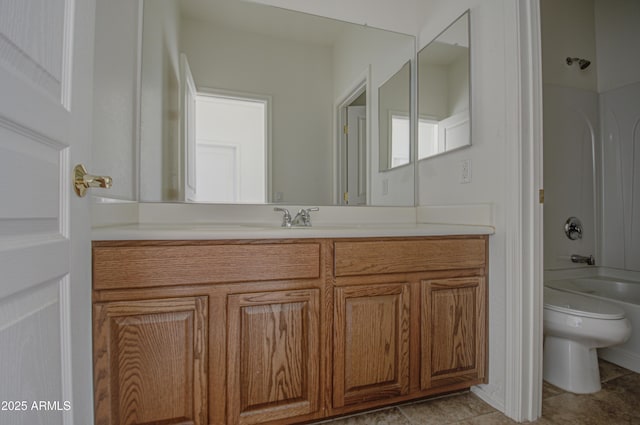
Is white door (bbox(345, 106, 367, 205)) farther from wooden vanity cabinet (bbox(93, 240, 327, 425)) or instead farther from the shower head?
the shower head

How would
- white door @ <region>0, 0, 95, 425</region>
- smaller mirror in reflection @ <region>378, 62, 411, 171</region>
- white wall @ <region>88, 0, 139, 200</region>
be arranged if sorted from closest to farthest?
white door @ <region>0, 0, 95, 425</region>, white wall @ <region>88, 0, 139, 200</region>, smaller mirror in reflection @ <region>378, 62, 411, 171</region>

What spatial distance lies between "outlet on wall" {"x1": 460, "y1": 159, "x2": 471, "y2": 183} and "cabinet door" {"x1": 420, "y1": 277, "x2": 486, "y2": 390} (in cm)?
49

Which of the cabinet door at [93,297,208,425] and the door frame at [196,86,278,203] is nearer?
the cabinet door at [93,297,208,425]

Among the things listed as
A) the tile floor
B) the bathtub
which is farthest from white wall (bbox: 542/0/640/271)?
the tile floor

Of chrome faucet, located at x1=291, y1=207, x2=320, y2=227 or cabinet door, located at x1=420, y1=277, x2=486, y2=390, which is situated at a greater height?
chrome faucet, located at x1=291, y1=207, x2=320, y2=227

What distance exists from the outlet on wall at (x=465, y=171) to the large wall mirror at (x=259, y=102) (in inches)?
15.2

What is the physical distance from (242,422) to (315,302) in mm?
477

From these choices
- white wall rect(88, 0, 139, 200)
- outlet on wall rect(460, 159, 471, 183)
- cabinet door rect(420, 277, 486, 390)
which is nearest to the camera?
white wall rect(88, 0, 139, 200)

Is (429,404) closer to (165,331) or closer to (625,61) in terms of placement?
(165,331)

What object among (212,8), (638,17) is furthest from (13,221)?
(638,17)

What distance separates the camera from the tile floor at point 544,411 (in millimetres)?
1323

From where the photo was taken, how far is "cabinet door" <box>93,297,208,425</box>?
0.97m

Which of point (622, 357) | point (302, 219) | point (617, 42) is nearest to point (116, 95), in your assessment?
point (302, 219)

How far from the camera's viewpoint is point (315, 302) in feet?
3.91
